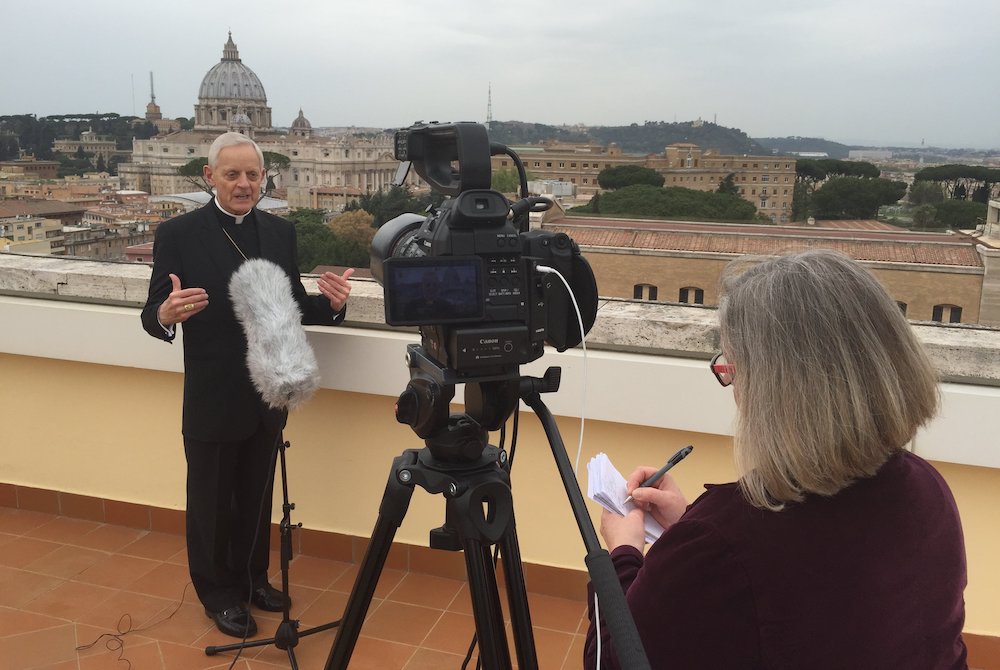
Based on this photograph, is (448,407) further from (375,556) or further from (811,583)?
(811,583)

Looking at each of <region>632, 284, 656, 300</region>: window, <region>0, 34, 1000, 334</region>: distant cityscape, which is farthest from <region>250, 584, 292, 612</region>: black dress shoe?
<region>632, 284, 656, 300</region>: window

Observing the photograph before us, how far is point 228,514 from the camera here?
233cm

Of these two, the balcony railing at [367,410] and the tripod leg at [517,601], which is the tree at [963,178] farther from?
the tripod leg at [517,601]

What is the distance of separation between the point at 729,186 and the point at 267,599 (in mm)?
41575

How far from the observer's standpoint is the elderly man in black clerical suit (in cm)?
216

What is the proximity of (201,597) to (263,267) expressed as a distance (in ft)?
3.21

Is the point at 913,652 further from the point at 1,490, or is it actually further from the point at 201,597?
the point at 1,490

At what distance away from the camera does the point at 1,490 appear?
10.0 ft

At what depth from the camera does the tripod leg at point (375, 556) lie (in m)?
1.43

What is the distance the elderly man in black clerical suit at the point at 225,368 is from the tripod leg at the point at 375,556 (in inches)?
30.9

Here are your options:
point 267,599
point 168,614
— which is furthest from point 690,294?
point 168,614

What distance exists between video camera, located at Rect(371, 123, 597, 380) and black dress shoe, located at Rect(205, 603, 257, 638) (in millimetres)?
1337

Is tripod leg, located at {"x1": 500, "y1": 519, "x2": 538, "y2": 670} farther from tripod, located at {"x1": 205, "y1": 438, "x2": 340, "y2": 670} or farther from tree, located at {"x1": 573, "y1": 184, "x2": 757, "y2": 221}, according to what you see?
tree, located at {"x1": 573, "y1": 184, "x2": 757, "y2": 221}

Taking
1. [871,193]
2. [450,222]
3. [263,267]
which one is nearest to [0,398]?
[263,267]
